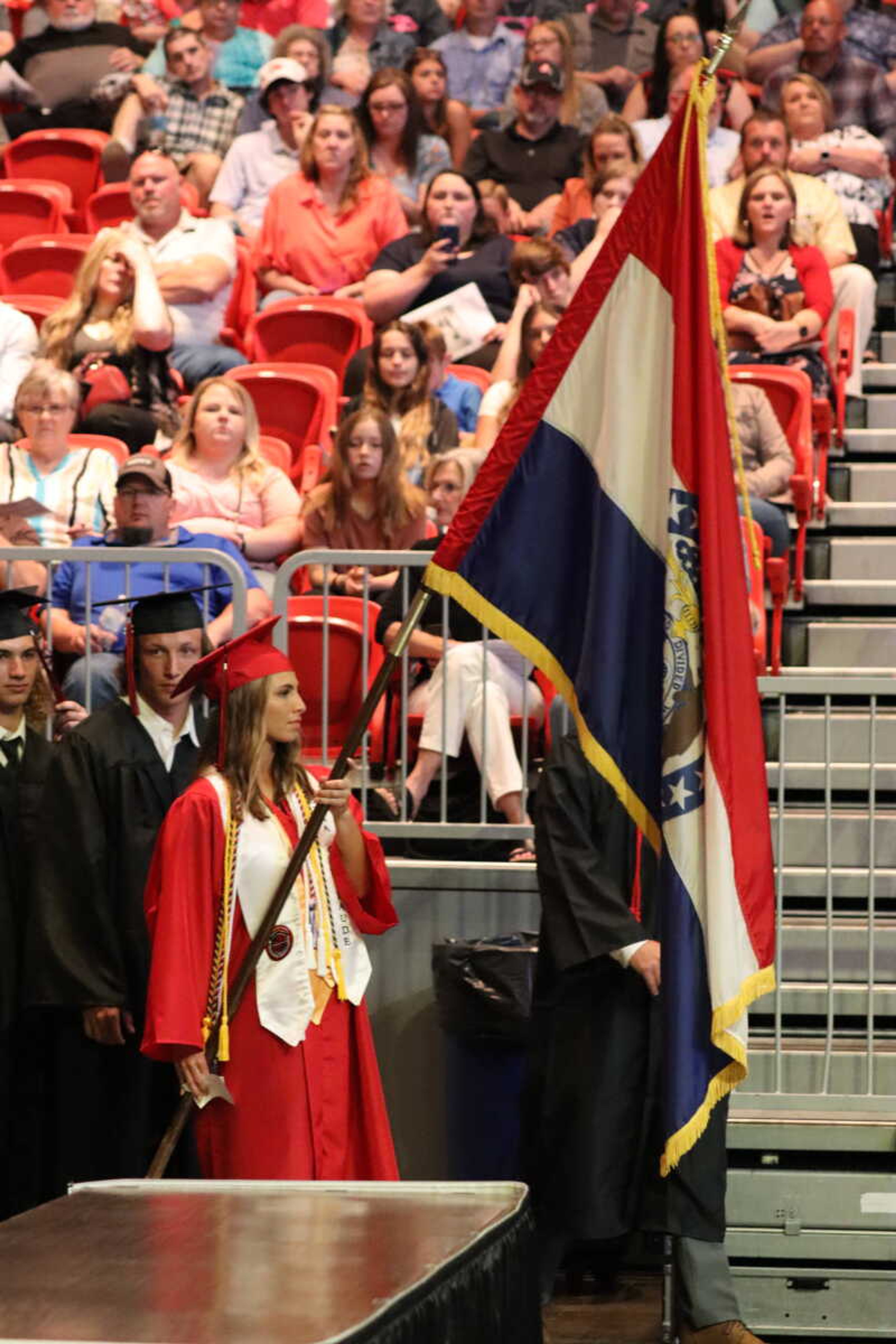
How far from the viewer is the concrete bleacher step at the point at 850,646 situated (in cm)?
931

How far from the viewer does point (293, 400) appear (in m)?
10.4

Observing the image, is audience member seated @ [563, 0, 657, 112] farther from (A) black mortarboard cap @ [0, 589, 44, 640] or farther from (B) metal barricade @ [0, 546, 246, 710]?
(A) black mortarboard cap @ [0, 589, 44, 640]

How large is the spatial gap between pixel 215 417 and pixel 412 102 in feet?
12.4

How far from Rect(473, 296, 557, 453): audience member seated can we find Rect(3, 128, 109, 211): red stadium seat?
3.71 metres

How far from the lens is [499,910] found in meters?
7.53

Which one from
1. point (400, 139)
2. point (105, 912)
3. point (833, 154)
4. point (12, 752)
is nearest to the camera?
point (105, 912)

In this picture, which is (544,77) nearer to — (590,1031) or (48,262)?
(48,262)

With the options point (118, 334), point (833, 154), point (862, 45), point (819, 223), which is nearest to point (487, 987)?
point (118, 334)

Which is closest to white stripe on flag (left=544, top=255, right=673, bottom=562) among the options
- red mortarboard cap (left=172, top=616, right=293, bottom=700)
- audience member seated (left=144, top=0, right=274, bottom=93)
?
red mortarboard cap (left=172, top=616, right=293, bottom=700)

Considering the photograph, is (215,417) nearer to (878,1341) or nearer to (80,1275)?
(878,1341)

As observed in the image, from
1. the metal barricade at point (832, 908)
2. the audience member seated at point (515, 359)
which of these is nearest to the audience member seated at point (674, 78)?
the audience member seated at point (515, 359)

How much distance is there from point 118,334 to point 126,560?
3278 mm

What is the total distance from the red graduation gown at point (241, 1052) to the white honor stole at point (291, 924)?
0.03 meters

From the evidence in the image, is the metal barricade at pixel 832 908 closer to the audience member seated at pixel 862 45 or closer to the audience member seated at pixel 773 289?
the audience member seated at pixel 773 289
